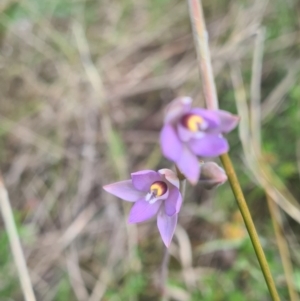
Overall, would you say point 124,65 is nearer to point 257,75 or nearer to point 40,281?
point 257,75

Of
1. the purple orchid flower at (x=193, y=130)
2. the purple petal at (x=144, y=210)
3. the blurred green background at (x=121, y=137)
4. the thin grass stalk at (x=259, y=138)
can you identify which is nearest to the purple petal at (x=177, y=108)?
the purple orchid flower at (x=193, y=130)

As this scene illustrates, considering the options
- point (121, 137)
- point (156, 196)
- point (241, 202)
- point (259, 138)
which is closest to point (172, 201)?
point (156, 196)

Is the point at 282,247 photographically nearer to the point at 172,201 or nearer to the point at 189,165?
the point at 172,201

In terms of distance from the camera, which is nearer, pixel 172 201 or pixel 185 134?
pixel 185 134

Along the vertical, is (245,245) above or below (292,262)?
above

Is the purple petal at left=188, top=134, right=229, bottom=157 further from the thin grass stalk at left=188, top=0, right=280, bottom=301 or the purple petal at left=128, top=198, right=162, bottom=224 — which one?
the purple petal at left=128, top=198, right=162, bottom=224

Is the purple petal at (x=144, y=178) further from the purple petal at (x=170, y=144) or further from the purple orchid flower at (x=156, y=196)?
the purple petal at (x=170, y=144)

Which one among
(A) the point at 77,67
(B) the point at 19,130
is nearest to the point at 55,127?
(B) the point at 19,130
